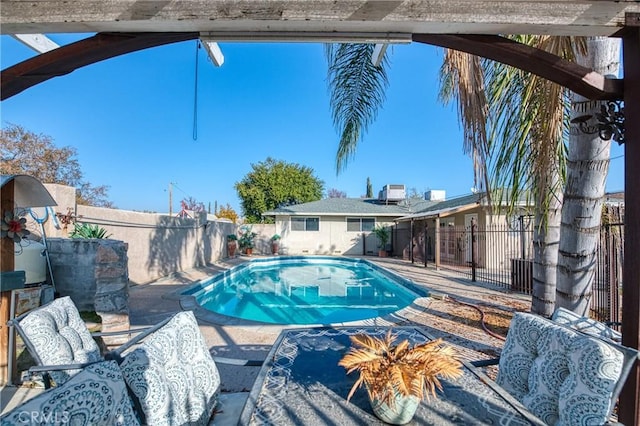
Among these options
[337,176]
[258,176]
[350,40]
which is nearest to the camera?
[350,40]

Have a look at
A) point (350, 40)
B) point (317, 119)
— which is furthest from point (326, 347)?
point (317, 119)

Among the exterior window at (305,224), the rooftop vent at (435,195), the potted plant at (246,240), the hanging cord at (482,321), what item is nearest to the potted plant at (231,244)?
the potted plant at (246,240)

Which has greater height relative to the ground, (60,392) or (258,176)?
(258,176)

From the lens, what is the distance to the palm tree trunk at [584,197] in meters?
2.85

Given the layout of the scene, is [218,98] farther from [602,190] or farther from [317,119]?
[602,190]

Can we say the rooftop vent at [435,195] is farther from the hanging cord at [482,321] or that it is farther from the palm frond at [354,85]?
the palm frond at [354,85]

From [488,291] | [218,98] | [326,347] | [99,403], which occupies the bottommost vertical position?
[488,291]

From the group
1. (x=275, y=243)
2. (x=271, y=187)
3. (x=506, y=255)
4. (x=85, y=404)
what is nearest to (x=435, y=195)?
(x=506, y=255)

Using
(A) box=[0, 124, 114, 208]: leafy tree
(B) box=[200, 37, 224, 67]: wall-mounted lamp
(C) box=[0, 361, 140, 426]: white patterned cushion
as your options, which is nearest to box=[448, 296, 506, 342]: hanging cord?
(C) box=[0, 361, 140, 426]: white patterned cushion

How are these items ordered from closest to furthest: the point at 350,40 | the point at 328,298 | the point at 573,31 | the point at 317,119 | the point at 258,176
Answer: the point at 573,31 → the point at 350,40 → the point at 328,298 → the point at 317,119 → the point at 258,176

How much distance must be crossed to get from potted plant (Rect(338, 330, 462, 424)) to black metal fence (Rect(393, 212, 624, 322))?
178 centimetres

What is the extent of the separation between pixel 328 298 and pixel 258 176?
2058 centimetres

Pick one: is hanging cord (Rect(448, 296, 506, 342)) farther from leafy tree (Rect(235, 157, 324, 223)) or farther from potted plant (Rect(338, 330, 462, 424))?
leafy tree (Rect(235, 157, 324, 223))

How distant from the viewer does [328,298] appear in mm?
9625
